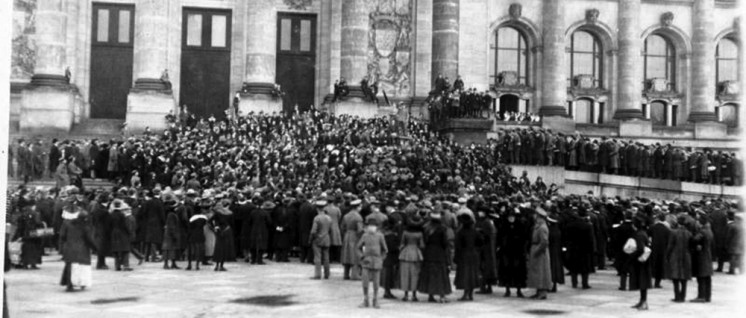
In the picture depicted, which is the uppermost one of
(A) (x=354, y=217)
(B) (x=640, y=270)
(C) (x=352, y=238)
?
(A) (x=354, y=217)

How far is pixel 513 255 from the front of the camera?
57.9ft

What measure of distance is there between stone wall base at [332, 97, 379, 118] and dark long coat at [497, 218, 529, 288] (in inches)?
848

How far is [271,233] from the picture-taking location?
72.5 ft

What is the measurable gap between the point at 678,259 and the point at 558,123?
30.2 metres

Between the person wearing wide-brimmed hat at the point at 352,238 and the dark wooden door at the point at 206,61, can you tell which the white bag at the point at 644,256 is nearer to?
the person wearing wide-brimmed hat at the point at 352,238

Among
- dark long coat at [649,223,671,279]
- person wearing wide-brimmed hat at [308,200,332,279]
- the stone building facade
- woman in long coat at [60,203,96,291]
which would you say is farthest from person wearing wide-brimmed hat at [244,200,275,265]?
the stone building facade

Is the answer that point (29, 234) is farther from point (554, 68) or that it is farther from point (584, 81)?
point (584, 81)

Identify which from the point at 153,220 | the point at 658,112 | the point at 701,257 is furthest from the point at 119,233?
the point at 658,112

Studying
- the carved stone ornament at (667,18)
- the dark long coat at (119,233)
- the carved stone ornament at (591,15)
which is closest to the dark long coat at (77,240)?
the dark long coat at (119,233)

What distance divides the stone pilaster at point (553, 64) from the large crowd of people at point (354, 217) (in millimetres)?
15065

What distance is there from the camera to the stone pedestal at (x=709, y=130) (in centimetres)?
4888

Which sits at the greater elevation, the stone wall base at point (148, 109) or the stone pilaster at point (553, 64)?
the stone pilaster at point (553, 64)

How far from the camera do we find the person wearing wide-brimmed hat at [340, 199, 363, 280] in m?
18.7

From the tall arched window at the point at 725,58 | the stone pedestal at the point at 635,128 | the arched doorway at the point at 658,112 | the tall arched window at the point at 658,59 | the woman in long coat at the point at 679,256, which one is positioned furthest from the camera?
the tall arched window at the point at 725,58
